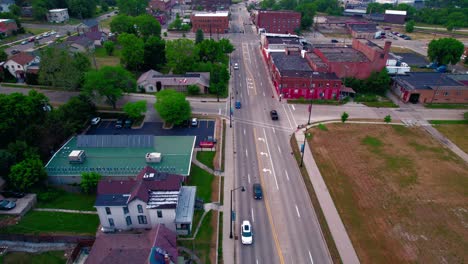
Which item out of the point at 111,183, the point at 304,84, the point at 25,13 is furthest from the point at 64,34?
the point at 111,183

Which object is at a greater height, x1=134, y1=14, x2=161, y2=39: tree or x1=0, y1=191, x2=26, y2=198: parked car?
x1=134, y1=14, x2=161, y2=39: tree

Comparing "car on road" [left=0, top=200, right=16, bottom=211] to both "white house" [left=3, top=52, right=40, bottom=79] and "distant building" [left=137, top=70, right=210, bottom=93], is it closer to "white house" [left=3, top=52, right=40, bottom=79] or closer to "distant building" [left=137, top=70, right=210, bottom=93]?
"distant building" [left=137, top=70, right=210, bottom=93]

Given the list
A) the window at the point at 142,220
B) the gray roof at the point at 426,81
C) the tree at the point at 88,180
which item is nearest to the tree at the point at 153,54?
the tree at the point at 88,180

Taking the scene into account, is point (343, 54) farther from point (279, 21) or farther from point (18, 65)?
point (18, 65)

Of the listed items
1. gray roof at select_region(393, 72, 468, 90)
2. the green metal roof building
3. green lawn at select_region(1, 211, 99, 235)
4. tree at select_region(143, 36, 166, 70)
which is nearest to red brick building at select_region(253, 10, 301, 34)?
tree at select_region(143, 36, 166, 70)

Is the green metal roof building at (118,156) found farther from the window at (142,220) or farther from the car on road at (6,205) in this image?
the window at (142,220)

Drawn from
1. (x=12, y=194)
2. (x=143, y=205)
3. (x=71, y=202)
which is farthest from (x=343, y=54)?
(x=12, y=194)
